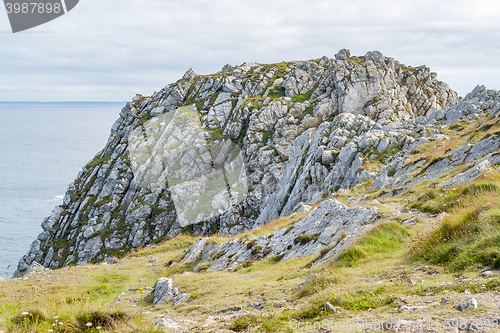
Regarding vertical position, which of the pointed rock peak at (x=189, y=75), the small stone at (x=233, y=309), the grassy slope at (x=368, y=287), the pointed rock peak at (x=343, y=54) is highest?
the pointed rock peak at (x=189, y=75)

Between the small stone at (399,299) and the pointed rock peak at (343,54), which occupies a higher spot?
the pointed rock peak at (343,54)

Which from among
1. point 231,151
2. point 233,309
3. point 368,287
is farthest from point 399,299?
point 231,151

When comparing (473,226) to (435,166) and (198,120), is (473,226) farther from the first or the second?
(198,120)

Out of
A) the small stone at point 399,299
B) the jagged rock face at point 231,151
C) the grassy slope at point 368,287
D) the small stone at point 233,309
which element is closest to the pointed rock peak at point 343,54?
the jagged rock face at point 231,151

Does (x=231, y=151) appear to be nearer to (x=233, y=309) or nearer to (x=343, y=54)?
(x=343, y=54)

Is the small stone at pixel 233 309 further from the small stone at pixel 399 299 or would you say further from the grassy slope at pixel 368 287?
the small stone at pixel 399 299

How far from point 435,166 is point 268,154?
51.1 metres

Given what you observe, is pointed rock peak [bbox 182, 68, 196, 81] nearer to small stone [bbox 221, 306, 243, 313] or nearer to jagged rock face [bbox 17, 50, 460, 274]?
jagged rock face [bbox 17, 50, 460, 274]

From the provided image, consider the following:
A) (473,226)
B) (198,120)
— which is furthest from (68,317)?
(198,120)

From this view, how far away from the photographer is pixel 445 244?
30.1ft

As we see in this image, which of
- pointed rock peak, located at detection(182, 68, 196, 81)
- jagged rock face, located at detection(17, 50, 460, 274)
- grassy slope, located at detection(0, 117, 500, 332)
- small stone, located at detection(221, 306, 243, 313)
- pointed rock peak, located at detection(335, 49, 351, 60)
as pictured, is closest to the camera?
grassy slope, located at detection(0, 117, 500, 332)

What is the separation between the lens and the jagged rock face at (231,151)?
70875mm

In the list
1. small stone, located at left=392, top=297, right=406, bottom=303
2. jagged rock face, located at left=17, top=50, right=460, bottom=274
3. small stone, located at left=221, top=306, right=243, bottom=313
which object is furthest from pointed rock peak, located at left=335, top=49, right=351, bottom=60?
small stone, located at left=392, top=297, right=406, bottom=303

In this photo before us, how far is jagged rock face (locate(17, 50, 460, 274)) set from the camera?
233 ft
